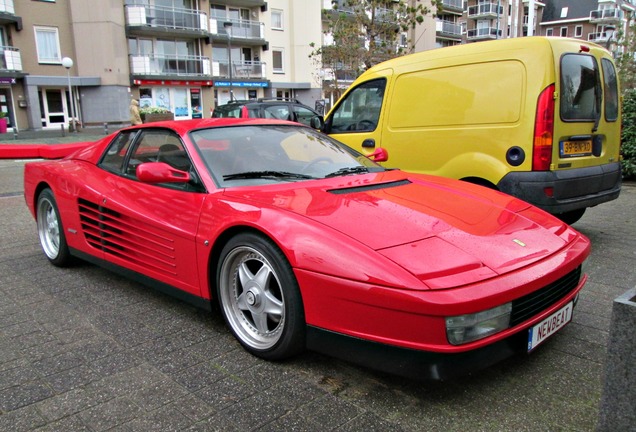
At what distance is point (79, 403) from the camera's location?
2.33m

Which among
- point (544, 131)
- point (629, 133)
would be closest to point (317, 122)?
point (544, 131)

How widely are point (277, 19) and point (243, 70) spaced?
561 cm

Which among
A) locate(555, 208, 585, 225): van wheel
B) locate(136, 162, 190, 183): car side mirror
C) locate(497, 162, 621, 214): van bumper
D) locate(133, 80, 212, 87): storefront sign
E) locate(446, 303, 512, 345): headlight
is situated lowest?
locate(555, 208, 585, 225): van wheel

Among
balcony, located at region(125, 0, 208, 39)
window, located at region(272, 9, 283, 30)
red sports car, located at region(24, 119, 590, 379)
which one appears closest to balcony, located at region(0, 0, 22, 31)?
balcony, located at region(125, 0, 208, 39)

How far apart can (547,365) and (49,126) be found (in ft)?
103

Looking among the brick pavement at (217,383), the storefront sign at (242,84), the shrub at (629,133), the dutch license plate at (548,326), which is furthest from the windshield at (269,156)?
the storefront sign at (242,84)

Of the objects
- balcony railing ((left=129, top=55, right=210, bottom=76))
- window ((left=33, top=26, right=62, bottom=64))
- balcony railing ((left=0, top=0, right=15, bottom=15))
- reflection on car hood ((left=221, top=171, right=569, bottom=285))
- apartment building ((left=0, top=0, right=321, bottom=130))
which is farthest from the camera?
balcony railing ((left=129, top=55, right=210, bottom=76))

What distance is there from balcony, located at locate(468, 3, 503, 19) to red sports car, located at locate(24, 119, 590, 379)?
6440 cm

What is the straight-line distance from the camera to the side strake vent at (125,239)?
10.6 ft

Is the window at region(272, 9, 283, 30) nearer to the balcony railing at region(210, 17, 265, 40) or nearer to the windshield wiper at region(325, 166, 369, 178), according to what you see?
the balcony railing at region(210, 17, 265, 40)

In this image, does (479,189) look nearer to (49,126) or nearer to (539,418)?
(539,418)

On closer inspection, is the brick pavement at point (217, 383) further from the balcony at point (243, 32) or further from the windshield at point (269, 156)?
the balcony at point (243, 32)

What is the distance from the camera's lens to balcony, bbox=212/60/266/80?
36531mm

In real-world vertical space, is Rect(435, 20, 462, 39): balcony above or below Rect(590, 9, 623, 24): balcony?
below
